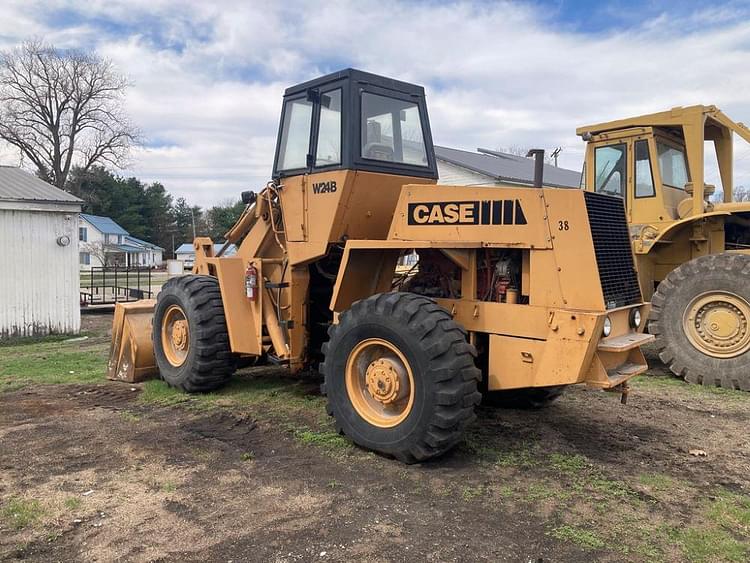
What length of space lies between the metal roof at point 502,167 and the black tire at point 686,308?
1486 cm

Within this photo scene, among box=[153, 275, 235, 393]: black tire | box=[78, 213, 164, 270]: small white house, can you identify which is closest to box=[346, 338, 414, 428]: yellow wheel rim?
box=[153, 275, 235, 393]: black tire

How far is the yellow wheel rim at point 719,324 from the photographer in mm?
7324

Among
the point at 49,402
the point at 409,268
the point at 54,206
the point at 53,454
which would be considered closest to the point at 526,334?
the point at 409,268

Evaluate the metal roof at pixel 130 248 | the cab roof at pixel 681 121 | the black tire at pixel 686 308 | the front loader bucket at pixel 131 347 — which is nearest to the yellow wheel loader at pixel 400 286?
the front loader bucket at pixel 131 347

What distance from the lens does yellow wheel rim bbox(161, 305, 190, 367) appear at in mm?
6984

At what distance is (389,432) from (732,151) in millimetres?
7511

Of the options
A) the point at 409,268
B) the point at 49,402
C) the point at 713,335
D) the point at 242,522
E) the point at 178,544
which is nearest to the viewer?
the point at 178,544

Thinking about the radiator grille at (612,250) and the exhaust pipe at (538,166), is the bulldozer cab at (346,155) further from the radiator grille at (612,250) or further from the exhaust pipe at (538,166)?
the radiator grille at (612,250)

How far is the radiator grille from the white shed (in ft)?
38.7

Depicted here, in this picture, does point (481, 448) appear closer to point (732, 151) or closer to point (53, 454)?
point (53, 454)

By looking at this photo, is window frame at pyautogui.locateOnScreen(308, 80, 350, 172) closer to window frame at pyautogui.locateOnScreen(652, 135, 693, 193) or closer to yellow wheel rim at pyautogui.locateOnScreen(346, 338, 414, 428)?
yellow wheel rim at pyautogui.locateOnScreen(346, 338, 414, 428)

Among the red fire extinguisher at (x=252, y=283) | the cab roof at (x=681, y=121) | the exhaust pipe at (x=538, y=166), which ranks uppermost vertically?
the cab roof at (x=681, y=121)

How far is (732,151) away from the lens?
9.23 metres

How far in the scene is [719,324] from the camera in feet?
24.6
